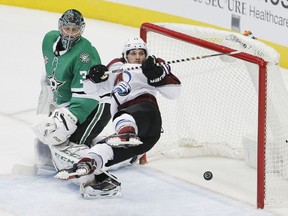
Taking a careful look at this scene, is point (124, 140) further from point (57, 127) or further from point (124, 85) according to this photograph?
point (57, 127)

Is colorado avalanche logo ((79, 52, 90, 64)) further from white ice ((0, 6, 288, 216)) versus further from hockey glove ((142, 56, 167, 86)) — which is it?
white ice ((0, 6, 288, 216))

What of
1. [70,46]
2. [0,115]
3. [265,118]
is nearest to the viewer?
[265,118]

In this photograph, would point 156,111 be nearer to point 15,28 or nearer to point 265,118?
point 265,118

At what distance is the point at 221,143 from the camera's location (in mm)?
6418

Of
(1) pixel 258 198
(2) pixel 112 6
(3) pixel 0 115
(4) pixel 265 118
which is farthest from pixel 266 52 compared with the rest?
(2) pixel 112 6

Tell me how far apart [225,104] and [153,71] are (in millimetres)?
872

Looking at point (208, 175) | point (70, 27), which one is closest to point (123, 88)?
point (70, 27)

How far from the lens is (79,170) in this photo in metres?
5.52

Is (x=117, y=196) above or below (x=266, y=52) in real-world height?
Result: below

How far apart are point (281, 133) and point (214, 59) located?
687 mm

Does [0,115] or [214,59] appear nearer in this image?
[214,59]

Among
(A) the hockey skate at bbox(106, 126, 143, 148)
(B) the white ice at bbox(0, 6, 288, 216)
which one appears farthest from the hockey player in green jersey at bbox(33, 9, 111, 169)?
(A) the hockey skate at bbox(106, 126, 143, 148)

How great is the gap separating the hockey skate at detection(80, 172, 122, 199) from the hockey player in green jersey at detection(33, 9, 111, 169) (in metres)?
0.37

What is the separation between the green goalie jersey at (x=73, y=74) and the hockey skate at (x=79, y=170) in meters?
0.56
